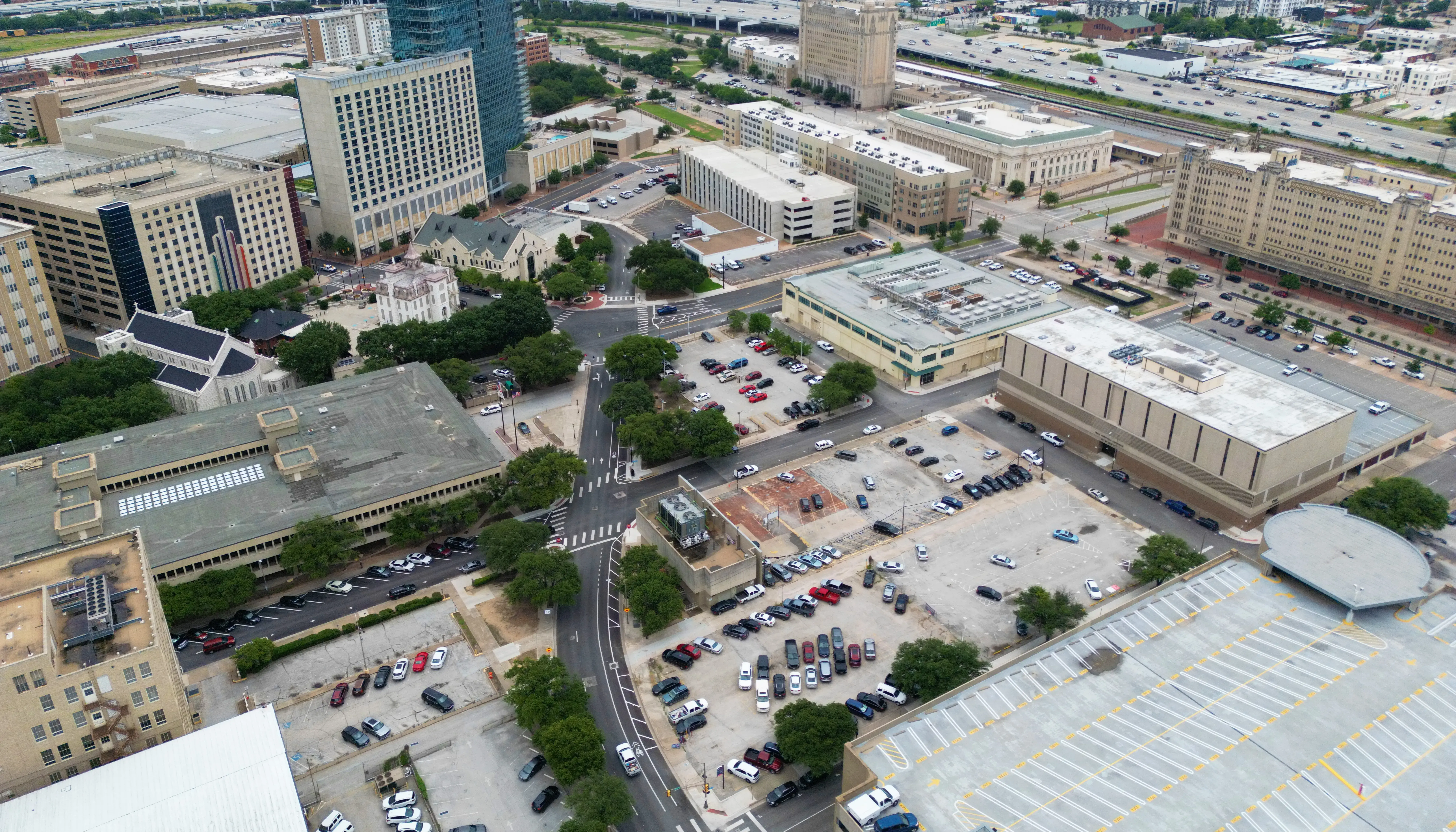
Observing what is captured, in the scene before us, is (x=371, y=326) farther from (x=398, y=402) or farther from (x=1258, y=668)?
(x=1258, y=668)

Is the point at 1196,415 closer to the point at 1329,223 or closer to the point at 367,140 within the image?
the point at 1329,223

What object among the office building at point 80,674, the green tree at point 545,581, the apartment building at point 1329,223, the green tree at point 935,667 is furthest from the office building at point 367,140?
the apartment building at point 1329,223

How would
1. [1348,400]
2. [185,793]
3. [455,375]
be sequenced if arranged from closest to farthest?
1. [185,793]
2. [1348,400]
3. [455,375]

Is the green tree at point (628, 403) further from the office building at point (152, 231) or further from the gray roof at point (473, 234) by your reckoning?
the office building at point (152, 231)

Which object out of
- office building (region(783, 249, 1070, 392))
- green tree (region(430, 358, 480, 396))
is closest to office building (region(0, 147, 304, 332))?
green tree (region(430, 358, 480, 396))

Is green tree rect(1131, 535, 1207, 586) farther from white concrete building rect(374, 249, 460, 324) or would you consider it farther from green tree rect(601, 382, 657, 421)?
white concrete building rect(374, 249, 460, 324)

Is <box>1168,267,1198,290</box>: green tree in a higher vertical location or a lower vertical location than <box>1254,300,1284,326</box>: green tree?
higher

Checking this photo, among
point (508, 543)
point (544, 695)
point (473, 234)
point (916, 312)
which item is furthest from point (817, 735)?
point (473, 234)
